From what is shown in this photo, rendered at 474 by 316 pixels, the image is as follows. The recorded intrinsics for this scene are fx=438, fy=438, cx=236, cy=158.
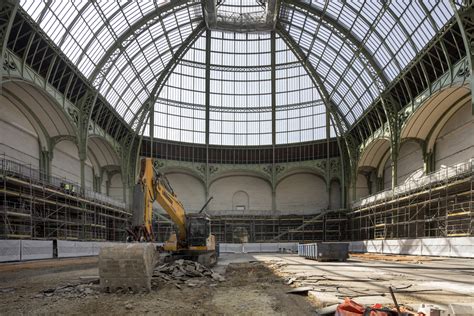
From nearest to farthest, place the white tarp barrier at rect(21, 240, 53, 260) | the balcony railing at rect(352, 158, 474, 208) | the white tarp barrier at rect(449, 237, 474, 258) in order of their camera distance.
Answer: the white tarp barrier at rect(21, 240, 53, 260)
the white tarp barrier at rect(449, 237, 474, 258)
the balcony railing at rect(352, 158, 474, 208)

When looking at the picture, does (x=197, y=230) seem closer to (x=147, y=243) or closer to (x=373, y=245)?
(x=147, y=243)

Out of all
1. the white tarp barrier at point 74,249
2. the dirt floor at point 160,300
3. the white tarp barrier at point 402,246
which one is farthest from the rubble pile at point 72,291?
the white tarp barrier at point 402,246

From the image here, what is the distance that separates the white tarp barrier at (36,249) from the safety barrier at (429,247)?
93.4 feet

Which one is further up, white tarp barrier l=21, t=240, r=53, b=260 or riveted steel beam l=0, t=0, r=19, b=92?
riveted steel beam l=0, t=0, r=19, b=92

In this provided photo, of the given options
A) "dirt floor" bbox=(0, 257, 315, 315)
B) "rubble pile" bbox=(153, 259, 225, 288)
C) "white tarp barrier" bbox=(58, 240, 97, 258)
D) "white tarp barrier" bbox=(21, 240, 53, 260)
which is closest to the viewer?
"dirt floor" bbox=(0, 257, 315, 315)

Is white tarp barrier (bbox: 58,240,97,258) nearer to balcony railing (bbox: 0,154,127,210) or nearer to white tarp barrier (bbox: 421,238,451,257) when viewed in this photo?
balcony railing (bbox: 0,154,127,210)

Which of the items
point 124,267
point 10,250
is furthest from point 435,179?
point 10,250

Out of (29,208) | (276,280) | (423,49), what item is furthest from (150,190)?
(423,49)

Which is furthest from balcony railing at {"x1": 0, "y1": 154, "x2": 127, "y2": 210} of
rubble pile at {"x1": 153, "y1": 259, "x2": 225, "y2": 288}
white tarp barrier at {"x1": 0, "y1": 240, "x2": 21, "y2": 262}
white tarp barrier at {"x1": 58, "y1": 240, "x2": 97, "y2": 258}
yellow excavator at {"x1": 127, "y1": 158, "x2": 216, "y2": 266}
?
rubble pile at {"x1": 153, "y1": 259, "x2": 225, "y2": 288}

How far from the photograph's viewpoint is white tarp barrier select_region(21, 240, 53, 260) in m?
27.6

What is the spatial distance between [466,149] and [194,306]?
32.9m

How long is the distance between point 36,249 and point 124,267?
19.0m

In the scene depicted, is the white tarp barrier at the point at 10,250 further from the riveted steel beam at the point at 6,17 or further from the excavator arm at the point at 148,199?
the riveted steel beam at the point at 6,17

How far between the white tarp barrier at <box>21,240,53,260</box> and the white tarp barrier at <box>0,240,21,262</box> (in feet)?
1.78
